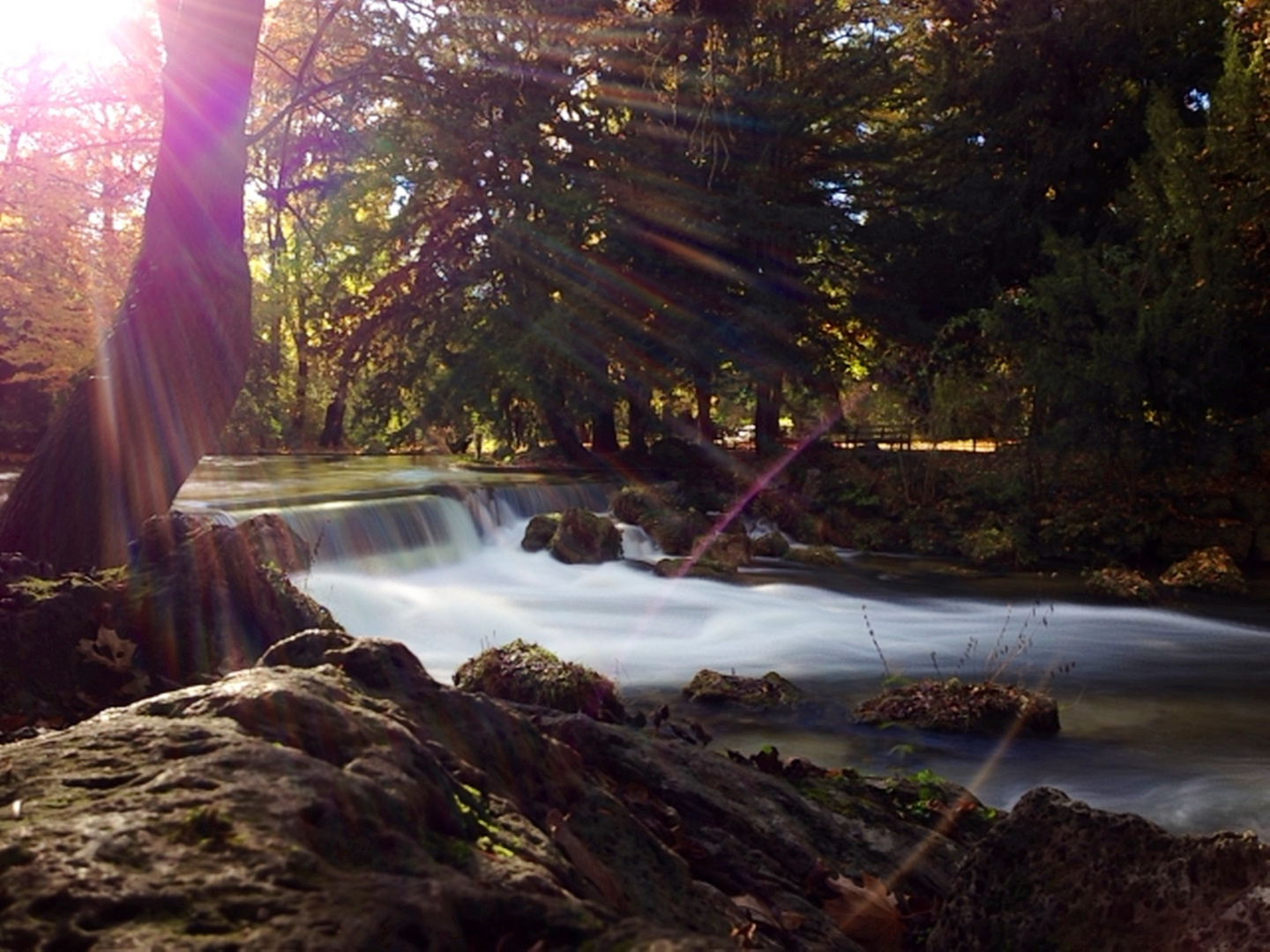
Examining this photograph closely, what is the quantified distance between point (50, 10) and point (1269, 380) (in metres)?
19.1

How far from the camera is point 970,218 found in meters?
23.0

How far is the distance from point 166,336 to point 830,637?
311 inches

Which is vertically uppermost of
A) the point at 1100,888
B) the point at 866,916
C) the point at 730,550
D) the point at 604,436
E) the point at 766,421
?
the point at 766,421

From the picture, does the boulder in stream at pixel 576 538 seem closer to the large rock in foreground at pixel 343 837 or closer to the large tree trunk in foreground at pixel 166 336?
the large tree trunk in foreground at pixel 166 336

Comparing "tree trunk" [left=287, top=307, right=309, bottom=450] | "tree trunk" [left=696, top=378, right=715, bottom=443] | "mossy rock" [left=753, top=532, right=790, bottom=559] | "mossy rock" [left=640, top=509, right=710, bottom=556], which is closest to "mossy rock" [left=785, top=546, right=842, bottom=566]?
"mossy rock" [left=753, top=532, right=790, bottom=559]

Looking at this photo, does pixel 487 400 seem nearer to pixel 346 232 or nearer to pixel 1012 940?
pixel 346 232

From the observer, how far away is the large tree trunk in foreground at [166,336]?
6539 millimetres

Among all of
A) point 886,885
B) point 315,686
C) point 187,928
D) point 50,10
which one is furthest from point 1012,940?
point 50,10

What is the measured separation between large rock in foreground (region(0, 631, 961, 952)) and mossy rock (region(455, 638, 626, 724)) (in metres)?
3.93

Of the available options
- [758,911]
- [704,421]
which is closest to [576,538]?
[704,421]

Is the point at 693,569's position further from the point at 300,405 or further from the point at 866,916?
the point at 300,405

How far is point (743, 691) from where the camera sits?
920cm

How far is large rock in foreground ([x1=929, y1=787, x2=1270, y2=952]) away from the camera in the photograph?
260cm

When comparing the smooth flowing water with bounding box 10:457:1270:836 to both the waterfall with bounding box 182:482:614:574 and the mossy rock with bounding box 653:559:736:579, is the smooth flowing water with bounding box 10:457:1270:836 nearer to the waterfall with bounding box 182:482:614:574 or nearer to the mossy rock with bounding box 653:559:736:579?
the waterfall with bounding box 182:482:614:574
